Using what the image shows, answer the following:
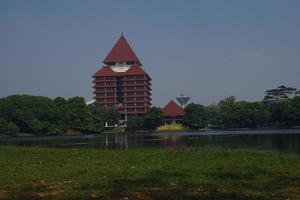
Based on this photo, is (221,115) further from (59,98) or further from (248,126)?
(59,98)

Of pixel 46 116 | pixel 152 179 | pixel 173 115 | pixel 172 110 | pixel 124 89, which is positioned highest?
pixel 124 89

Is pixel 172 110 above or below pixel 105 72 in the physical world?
below

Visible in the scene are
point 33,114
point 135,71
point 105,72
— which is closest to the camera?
point 33,114

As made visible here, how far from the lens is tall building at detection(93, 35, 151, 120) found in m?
117

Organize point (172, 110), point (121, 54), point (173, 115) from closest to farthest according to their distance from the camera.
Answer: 1. point (173, 115)
2. point (172, 110)
3. point (121, 54)

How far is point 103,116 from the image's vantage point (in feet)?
332

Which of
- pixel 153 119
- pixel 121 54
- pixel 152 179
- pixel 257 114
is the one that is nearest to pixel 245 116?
pixel 257 114

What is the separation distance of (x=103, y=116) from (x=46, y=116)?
655 inches

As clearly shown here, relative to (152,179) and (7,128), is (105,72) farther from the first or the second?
(152,179)

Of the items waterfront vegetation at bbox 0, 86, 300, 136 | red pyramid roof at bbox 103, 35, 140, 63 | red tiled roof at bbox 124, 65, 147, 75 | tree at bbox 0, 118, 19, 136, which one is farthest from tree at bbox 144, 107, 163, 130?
red pyramid roof at bbox 103, 35, 140, 63

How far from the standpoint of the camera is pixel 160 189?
9.62 m

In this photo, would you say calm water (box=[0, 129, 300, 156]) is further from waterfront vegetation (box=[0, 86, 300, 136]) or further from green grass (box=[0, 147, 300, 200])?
waterfront vegetation (box=[0, 86, 300, 136])

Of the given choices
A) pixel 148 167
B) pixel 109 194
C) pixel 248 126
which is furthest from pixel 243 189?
pixel 248 126

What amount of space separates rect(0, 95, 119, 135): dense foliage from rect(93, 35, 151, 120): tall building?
20.8m
